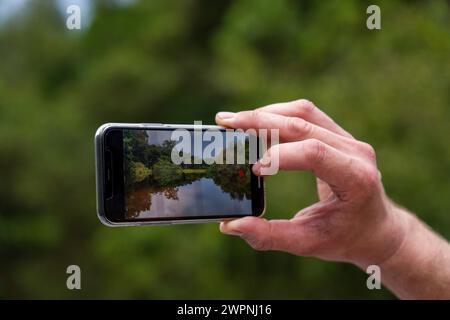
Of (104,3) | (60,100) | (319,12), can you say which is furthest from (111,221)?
(104,3)

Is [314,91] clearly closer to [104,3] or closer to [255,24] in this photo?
[255,24]

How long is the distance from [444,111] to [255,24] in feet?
7.49

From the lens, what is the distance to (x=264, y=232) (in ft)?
4.16

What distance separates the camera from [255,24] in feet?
19.1

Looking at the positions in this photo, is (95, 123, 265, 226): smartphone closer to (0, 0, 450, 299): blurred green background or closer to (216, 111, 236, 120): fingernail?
(216, 111, 236, 120): fingernail

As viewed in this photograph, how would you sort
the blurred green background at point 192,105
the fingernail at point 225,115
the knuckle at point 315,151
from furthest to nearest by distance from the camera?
the blurred green background at point 192,105 → the fingernail at point 225,115 → the knuckle at point 315,151

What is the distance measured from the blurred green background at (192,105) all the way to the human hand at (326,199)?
2772mm

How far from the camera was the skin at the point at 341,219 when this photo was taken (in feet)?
3.97

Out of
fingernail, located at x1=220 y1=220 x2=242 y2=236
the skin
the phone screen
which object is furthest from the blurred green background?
fingernail, located at x1=220 y1=220 x2=242 y2=236

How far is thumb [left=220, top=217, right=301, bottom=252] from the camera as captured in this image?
1248mm

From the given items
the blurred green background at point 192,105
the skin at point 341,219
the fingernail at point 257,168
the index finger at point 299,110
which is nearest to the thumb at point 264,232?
the skin at point 341,219

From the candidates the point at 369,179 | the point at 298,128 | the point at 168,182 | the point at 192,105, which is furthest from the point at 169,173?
the point at 192,105

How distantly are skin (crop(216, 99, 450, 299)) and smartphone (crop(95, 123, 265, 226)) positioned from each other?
0.23 feet

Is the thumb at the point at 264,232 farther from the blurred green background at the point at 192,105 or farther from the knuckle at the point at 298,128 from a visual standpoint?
the blurred green background at the point at 192,105
